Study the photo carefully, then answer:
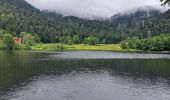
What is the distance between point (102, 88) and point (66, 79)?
54.4ft

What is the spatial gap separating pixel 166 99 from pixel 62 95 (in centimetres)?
1913

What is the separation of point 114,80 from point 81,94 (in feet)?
75.9

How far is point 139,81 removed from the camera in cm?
8438

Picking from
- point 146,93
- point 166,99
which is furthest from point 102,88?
point 166,99

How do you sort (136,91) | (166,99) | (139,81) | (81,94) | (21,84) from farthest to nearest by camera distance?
(139,81) < (21,84) < (136,91) < (81,94) < (166,99)

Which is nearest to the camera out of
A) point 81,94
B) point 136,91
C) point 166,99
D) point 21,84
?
point 166,99

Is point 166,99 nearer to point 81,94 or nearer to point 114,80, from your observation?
point 81,94

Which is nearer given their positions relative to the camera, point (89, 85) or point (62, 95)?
point (62, 95)

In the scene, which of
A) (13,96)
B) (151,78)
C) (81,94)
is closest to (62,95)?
(81,94)

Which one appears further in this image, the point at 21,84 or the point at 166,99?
the point at 21,84

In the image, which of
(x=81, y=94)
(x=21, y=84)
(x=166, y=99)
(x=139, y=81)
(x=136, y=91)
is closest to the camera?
(x=166, y=99)

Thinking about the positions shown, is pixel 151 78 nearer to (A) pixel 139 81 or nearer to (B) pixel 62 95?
(A) pixel 139 81

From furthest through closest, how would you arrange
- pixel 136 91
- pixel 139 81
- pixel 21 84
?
pixel 139 81, pixel 21 84, pixel 136 91

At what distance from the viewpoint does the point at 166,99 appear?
6125 cm
